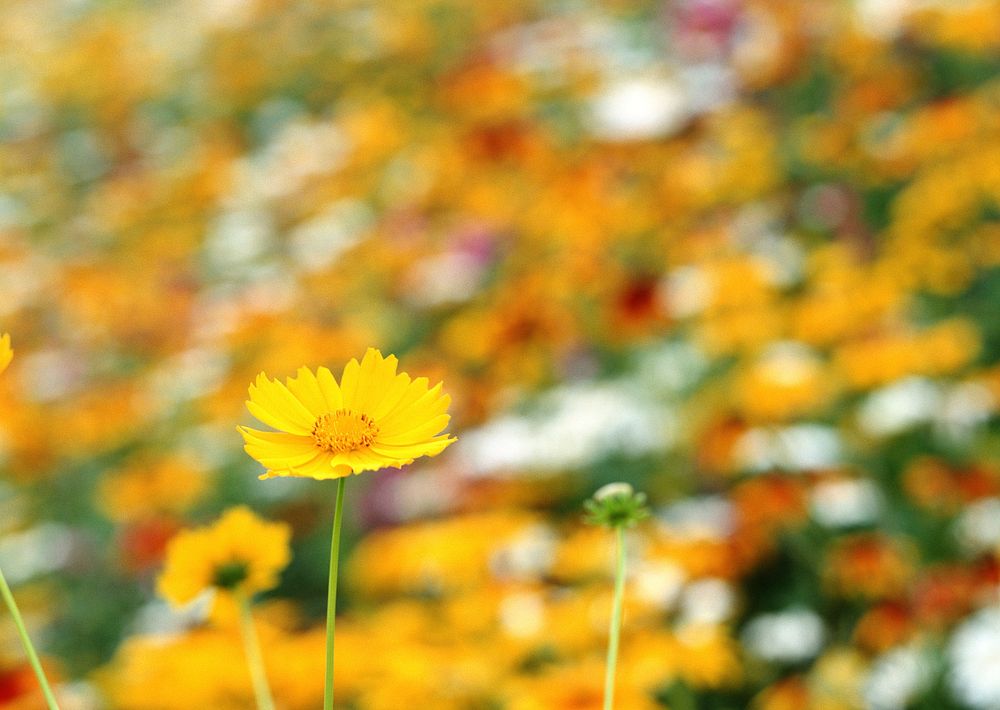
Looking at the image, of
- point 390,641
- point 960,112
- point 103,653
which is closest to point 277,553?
point 390,641

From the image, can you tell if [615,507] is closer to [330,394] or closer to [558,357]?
[330,394]

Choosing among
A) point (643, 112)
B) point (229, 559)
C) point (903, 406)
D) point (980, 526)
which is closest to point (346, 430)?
point (229, 559)

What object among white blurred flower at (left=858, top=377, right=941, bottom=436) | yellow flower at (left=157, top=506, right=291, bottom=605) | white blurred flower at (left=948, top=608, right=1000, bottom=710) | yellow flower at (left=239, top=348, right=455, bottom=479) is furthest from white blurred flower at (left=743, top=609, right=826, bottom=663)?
yellow flower at (left=239, top=348, right=455, bottom=479)

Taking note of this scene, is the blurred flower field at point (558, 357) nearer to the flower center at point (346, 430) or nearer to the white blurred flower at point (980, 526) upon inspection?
the white blurred flower at point (980, 526)

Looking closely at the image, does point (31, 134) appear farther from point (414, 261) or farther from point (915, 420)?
point (915, 420)

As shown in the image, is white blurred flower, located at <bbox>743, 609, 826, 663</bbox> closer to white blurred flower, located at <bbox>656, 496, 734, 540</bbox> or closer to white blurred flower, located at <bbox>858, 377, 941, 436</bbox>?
white blurred flower, located at <bbox>656, 496, 734, 540</bbox>

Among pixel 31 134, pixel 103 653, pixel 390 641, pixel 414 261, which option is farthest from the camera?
pixel 31 134
